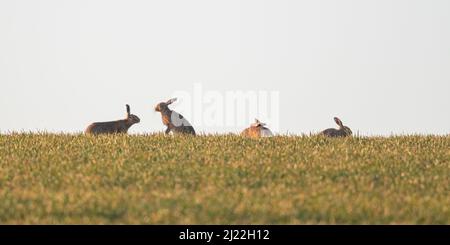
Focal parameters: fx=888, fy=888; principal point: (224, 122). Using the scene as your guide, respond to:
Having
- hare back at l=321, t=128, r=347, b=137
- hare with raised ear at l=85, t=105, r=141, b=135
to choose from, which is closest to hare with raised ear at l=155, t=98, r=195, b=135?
hare with raised ear at l=85, t=105, r=141, b=135

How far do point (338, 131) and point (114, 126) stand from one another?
7355 millimetres

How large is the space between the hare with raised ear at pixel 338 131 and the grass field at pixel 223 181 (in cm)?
571

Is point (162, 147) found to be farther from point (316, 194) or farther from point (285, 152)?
point (316, 194)

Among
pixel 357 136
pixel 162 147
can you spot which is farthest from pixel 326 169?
pixel 357 136

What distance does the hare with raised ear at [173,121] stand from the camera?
28.4 m

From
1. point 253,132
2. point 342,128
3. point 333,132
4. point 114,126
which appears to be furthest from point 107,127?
point 342,128

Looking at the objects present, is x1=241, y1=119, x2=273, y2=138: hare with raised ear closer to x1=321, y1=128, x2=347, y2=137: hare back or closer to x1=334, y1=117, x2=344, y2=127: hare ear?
x1=321, y1=128, x2=347, y2=137: hare back

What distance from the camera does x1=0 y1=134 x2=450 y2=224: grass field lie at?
42.7ft

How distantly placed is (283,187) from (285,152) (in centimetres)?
465

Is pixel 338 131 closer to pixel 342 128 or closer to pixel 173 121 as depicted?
pixel 342 128

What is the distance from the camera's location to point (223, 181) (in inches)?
603

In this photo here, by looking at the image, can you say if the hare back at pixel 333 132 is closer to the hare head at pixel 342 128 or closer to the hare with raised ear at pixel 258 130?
the hare head at pixel 342 128

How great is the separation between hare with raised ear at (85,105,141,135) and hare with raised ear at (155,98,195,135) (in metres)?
0.95
